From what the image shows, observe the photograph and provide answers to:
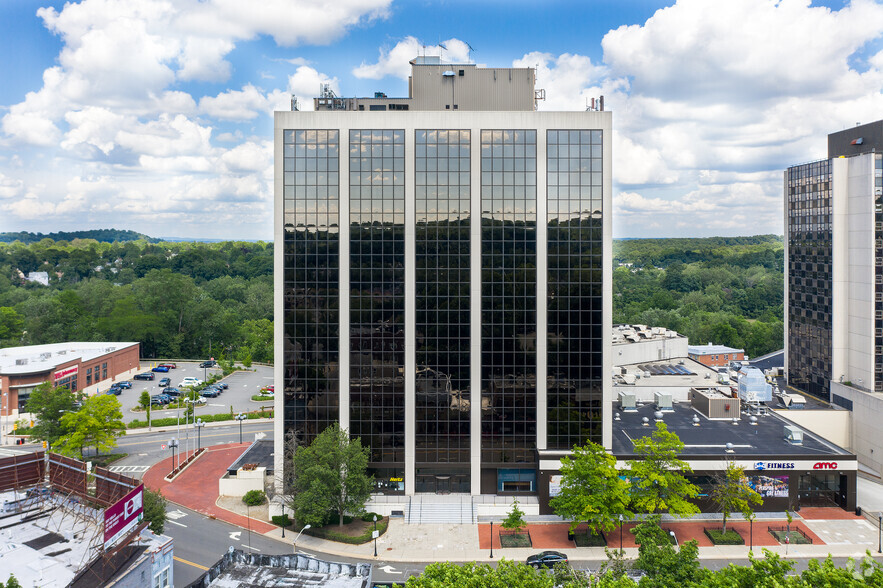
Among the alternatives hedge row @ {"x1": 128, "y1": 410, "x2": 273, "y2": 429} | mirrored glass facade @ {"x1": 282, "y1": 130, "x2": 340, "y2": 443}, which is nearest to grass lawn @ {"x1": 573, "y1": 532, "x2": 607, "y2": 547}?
mirrored glass facade @ {"x1": 282, "y1": 130, "x2": 340, "y2": 443}

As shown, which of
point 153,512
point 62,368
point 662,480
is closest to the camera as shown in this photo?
point 153,512

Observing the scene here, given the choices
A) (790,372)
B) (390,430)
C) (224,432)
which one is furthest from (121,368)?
(790,372)

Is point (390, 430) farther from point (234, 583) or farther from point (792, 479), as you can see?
point (792, 479)

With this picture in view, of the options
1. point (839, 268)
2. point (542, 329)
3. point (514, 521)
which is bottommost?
point (514, 521)

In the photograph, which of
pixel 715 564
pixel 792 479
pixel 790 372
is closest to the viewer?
pixel 715 564

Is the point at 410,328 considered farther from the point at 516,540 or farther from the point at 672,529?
the point at 672,529

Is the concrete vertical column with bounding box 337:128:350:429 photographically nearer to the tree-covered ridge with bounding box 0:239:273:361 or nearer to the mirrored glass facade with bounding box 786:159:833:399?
the mirrored glass facade with bounding box 786:159:833:399

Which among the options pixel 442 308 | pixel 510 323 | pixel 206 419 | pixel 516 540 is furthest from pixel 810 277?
pixel 206 419
